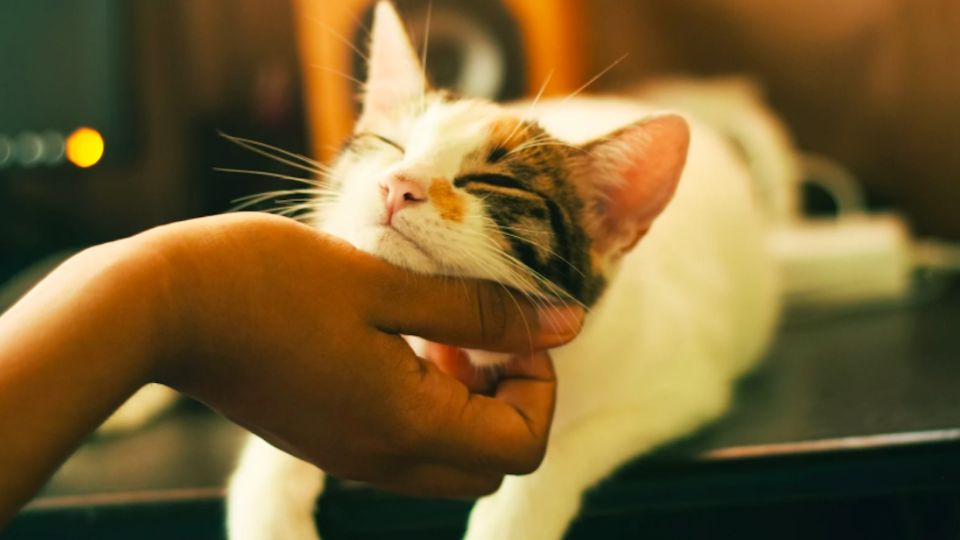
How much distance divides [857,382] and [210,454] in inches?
30.3

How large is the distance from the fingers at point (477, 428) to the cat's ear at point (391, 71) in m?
0.32

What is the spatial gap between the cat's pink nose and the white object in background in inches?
39.3

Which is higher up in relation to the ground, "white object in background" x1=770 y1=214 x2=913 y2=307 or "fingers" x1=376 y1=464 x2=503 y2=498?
"white object in background" x1=770 y1=214 x2=913 y2=307

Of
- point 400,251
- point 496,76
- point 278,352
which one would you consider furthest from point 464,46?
point 278,352

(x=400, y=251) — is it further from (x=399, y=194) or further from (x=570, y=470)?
(x=570, y=470)

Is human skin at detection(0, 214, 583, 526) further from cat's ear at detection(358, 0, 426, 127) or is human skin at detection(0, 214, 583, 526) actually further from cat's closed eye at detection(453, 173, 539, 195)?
cat's ear at detection(358, 0, 426, 127)

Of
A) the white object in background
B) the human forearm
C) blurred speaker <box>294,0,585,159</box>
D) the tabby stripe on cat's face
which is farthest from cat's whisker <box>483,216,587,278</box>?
the white object in background

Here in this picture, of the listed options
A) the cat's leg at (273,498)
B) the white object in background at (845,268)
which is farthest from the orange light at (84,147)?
the white object in background at (845,268)

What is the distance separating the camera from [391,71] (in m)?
0.79

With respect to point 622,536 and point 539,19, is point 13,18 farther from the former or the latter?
point 622,536

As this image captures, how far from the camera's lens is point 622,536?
29.9 inches

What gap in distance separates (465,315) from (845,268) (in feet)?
3.59

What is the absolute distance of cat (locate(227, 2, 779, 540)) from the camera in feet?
2.04

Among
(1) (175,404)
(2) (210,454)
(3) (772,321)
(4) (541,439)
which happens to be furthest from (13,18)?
(3) (772,321)
